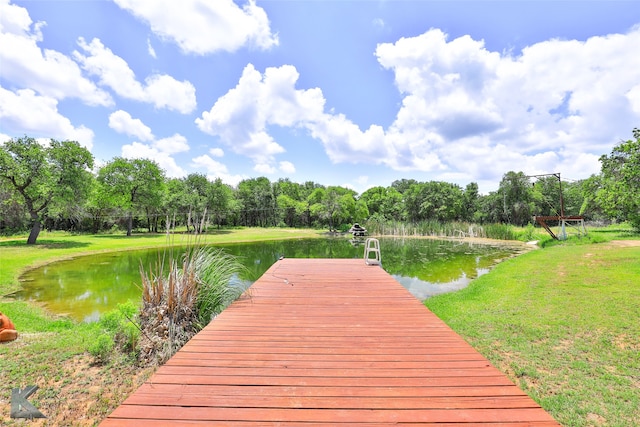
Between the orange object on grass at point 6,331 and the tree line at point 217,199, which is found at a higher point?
the tree line at point 217,199

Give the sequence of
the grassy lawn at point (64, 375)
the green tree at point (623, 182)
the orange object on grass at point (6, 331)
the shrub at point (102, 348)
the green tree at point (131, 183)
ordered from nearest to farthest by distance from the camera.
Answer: the grassy lawn at point (64, 375) < the shrub at point (102, 348) < the orange object on grass at point (6, 331) < the green tree at point (623, 182) < the green tree at point (131, 183)

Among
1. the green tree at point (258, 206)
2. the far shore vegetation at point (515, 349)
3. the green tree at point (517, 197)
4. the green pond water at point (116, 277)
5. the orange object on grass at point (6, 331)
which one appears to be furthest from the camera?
the green tree at point (258, 206)

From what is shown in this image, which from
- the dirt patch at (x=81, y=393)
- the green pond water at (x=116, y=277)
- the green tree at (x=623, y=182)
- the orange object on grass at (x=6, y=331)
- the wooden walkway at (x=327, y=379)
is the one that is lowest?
the green pond water at (x=116, y=277)

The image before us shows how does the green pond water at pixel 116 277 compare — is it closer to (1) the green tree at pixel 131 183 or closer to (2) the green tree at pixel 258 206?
(1) the green tree at pixel 131 183

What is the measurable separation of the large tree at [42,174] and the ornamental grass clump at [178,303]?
709 inches

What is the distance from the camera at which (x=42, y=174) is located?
1652 centimetres

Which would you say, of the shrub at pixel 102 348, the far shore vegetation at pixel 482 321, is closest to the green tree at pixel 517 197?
the far shore vegetation at pixel 482 321

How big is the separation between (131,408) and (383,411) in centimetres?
156

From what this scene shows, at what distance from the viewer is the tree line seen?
16.3 m

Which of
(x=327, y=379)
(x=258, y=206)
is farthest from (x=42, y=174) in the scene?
(x=258, y=206)

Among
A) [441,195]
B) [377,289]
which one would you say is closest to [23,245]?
[377,289]

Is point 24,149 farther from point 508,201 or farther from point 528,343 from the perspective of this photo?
point 508,201

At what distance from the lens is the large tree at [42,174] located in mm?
15828

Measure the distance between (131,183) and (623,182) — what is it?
3234 centimetres
